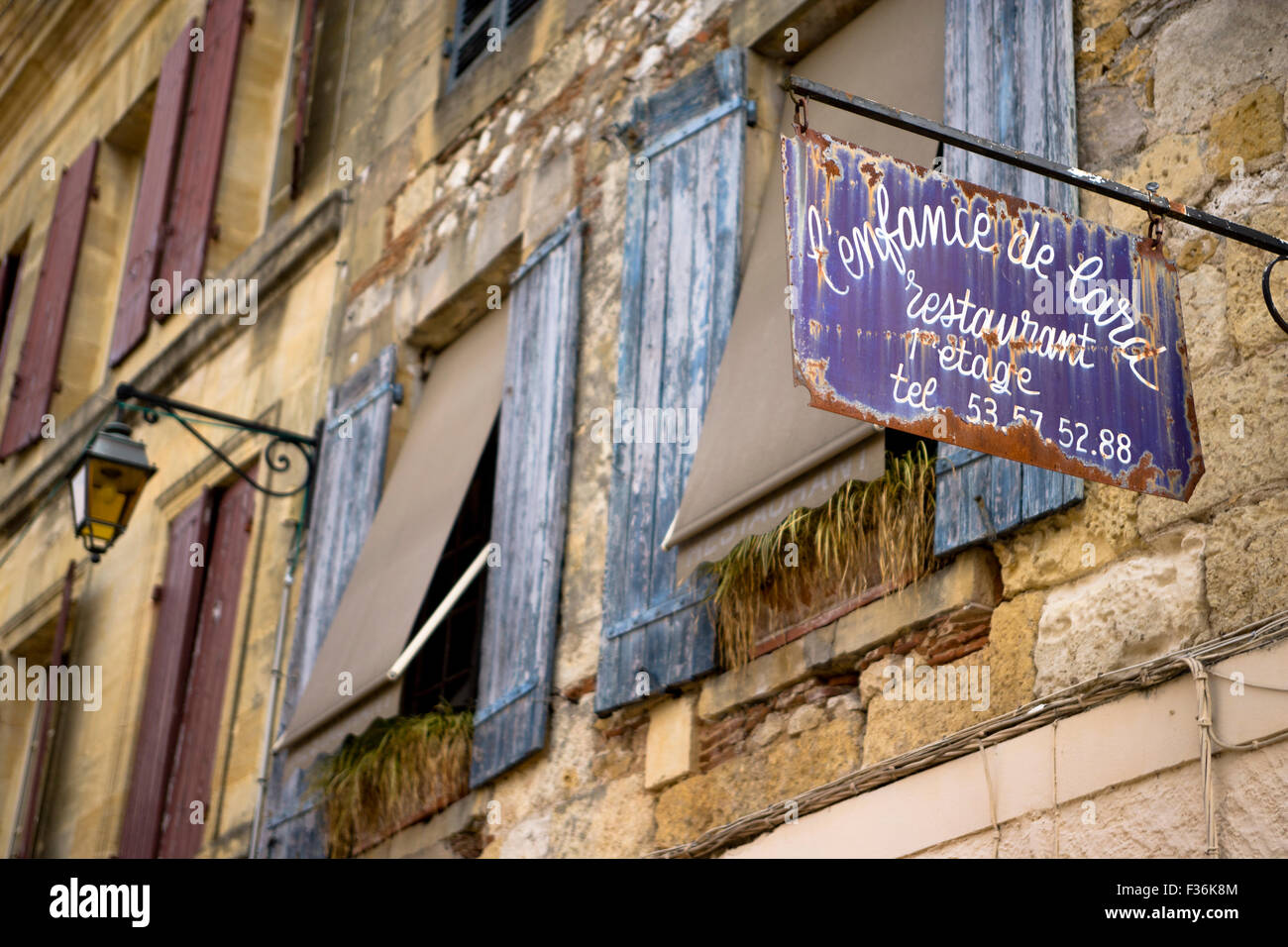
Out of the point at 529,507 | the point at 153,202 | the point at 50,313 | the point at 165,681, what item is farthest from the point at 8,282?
the point at 529,507

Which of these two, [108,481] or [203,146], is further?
[203,146]

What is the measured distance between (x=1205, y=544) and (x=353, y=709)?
3565 mm

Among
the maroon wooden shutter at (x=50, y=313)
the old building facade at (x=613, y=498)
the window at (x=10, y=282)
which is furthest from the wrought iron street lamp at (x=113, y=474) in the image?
the window at (x=10, y=282)

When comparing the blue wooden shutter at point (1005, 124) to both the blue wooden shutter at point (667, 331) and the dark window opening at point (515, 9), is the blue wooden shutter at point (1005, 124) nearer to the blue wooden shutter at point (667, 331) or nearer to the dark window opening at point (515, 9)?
the blue wooden shutter at point (667, 331)

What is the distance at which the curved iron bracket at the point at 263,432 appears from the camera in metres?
7.98

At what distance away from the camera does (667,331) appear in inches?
245

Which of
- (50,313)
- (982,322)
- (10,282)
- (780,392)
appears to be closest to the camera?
(982,322)

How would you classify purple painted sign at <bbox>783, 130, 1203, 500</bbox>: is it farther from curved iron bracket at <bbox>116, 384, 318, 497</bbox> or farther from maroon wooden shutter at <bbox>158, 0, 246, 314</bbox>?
maroon wooden shutter at <bbox>158, 0, 246, 314</bbox>

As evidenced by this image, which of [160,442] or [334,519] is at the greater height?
[160,442]

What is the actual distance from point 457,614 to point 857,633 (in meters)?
2.70

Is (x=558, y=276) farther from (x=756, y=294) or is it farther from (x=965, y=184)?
(x=965, y=184)

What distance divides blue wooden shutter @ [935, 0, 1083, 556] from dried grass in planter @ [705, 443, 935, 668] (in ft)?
0.38

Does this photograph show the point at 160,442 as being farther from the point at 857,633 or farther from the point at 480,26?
the point at 857,633

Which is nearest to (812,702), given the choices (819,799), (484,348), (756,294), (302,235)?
(819,799)
